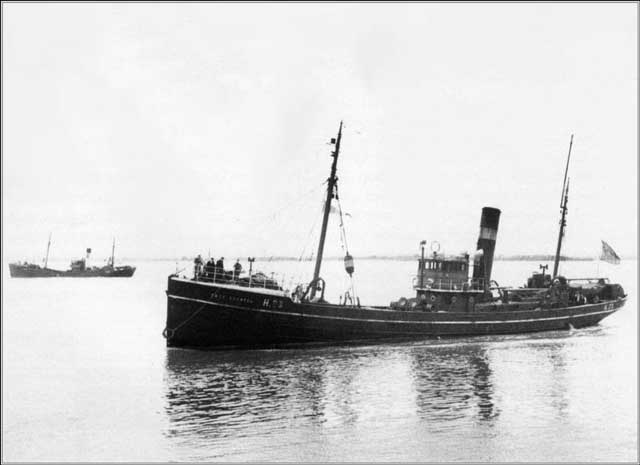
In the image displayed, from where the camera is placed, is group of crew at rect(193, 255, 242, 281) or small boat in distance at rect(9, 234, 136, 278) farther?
small boat in distance at rect(9, 234, 136, 278)

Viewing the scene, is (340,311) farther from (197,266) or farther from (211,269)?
(197,266)

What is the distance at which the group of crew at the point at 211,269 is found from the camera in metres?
26.6

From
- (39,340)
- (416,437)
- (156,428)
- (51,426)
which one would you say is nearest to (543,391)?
(416,437)

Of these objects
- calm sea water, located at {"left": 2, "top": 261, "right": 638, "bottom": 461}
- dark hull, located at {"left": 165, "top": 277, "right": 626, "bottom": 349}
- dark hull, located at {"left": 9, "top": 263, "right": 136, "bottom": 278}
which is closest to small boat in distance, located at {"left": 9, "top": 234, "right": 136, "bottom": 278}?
dark hull, located at {"left": 9, "top": 263, "right": 136, "bottom": 278}

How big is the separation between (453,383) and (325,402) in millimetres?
4960

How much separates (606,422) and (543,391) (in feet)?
11.8

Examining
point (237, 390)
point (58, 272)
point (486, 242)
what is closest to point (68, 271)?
point (58, 272)

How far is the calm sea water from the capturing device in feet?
45.2

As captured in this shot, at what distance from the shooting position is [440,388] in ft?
65.4

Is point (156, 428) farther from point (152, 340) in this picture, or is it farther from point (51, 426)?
point (152, 340)

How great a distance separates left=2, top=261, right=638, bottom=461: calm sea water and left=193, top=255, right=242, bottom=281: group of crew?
315 cm

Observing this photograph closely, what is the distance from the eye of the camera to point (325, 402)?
17.9m

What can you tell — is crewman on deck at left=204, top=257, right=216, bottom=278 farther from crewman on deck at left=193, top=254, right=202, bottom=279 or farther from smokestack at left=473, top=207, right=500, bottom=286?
smokestack at left=473, top=207, right=500, bottom=286

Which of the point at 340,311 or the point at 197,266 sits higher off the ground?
the point at 197,266
